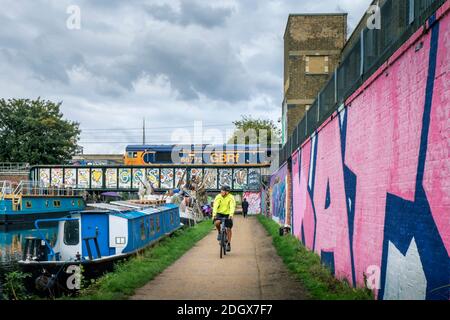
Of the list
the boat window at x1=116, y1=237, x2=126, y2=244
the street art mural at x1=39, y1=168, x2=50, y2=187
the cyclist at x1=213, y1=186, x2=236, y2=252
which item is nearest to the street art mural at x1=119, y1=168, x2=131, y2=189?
the street art mural at x1=39, y1=168, x2=50, y2=187

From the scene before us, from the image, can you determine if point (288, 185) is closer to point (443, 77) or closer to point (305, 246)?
point (305, 246)

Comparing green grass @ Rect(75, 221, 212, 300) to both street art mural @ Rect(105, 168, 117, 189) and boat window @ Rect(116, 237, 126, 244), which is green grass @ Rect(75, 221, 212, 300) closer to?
boat window @ Rect(116, 237, 126, 244)

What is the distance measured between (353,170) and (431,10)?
3649 mm

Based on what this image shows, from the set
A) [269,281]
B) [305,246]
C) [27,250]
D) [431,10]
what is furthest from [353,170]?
[27,250]

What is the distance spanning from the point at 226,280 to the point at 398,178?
415 centimetres

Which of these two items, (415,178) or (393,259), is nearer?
(415,178)

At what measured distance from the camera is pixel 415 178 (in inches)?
219

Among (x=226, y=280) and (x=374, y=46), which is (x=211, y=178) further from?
(x=374, y=46)

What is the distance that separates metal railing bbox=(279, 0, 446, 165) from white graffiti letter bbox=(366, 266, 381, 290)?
8.11 feet

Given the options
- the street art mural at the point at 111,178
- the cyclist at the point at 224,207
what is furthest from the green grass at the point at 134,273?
the street art mural at the point at 111,178

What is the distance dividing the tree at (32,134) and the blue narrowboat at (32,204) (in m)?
11.7

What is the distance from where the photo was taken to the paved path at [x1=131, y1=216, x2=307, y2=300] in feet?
26.3

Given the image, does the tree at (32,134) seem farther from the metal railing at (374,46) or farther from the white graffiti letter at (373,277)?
the white graffiti letter at (373,277)

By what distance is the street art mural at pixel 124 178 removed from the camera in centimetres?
5266
